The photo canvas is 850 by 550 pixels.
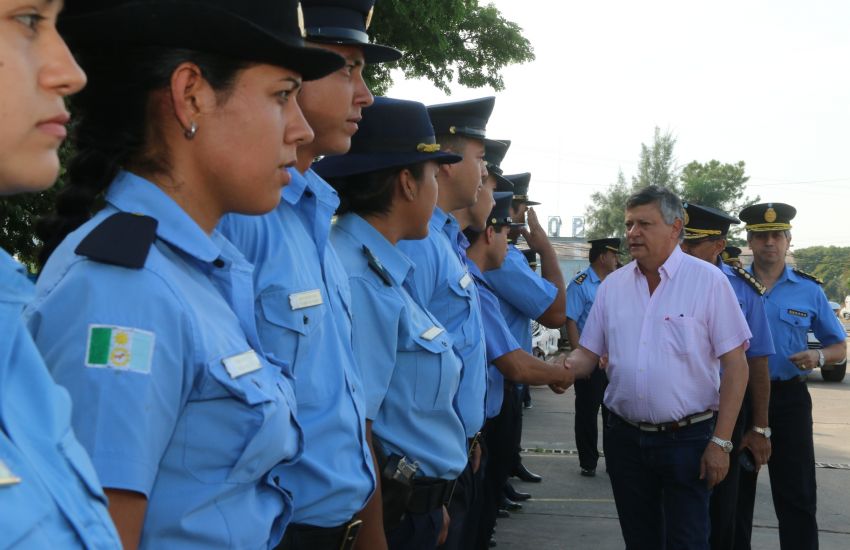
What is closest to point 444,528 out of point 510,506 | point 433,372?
point 433,372

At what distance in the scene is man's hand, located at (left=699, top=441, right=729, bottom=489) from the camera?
447 centimetres

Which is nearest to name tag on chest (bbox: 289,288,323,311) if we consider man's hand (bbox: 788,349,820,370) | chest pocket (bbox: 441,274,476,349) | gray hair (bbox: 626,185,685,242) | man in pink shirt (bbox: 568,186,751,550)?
chest pocket (bbox: 441,274,476,349)

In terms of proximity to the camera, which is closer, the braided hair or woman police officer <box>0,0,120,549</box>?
woman police officer <box>0,0,120,549</box>

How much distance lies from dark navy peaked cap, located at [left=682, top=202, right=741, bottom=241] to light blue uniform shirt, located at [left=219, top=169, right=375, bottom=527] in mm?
4213

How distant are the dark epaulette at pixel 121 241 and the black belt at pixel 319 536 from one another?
0.90 metres

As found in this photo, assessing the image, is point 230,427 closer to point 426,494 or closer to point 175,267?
point 175,267

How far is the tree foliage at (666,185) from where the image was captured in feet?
221

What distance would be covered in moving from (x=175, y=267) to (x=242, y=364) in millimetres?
210

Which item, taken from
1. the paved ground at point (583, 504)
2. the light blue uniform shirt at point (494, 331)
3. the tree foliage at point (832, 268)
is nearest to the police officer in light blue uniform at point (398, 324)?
the light blue uniform shirt at point (494, 331)

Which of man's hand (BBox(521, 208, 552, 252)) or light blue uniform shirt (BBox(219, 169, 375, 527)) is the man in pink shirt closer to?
man's hand (BBox(521, 208, 552, 252))

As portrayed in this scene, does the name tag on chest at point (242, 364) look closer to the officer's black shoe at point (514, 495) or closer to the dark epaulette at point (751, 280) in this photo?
the dark epaulette at point (751, 280)

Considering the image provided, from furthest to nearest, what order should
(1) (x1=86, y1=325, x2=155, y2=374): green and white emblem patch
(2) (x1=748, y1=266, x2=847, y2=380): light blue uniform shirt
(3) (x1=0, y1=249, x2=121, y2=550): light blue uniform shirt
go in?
(2) (x1=748, y1=266, x2=847, y2=380): light blue uniform shirt
(1) (x1=86, y1=325, x2=155, y2=374): green and white emblem patch
(3) (x1=0, y1=249, x2=121, y2=550): light blue uniform shirt

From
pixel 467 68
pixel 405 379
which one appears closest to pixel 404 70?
Result: pixel 467 68

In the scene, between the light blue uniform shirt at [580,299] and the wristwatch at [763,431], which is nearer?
the wristwatch at [763,431]
